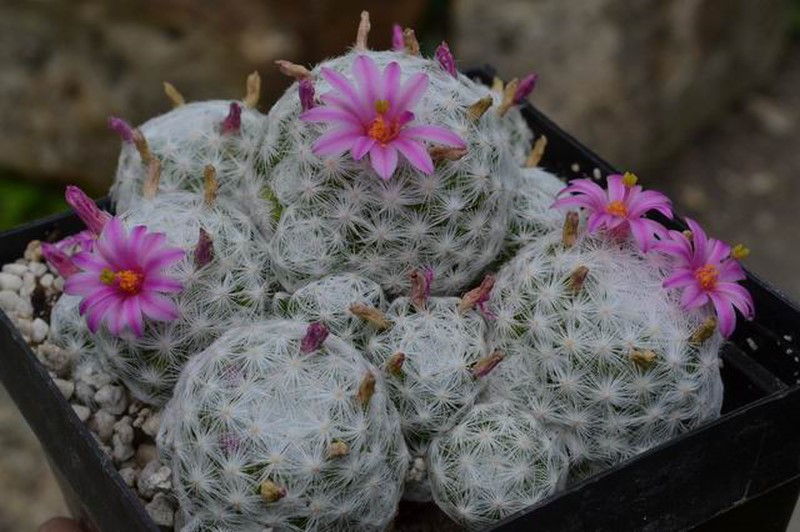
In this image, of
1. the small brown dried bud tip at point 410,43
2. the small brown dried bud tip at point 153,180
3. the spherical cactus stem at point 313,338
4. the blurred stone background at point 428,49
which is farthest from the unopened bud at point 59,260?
the blurred stone background at point 428,49

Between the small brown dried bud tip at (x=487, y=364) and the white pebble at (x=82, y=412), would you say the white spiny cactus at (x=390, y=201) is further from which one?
the white pebble at (x=82, y=412)

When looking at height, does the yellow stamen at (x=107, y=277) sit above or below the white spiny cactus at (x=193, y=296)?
above

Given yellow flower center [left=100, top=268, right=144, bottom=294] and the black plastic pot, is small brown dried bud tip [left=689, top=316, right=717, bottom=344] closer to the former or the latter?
the black plastic pot

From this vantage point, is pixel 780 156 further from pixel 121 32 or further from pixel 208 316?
pixel 208 316

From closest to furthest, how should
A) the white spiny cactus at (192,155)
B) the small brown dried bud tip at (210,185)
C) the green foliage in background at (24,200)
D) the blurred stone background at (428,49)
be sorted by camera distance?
the small brown dried bud tip at (210,185) → the white spiny cactus at (192,155) → the blurred stone background at (428,49) → the green foliage in background at (24,200)

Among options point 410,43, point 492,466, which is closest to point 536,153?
point 410,43

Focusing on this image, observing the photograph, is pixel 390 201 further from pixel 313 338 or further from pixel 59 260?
pixel 59 260
